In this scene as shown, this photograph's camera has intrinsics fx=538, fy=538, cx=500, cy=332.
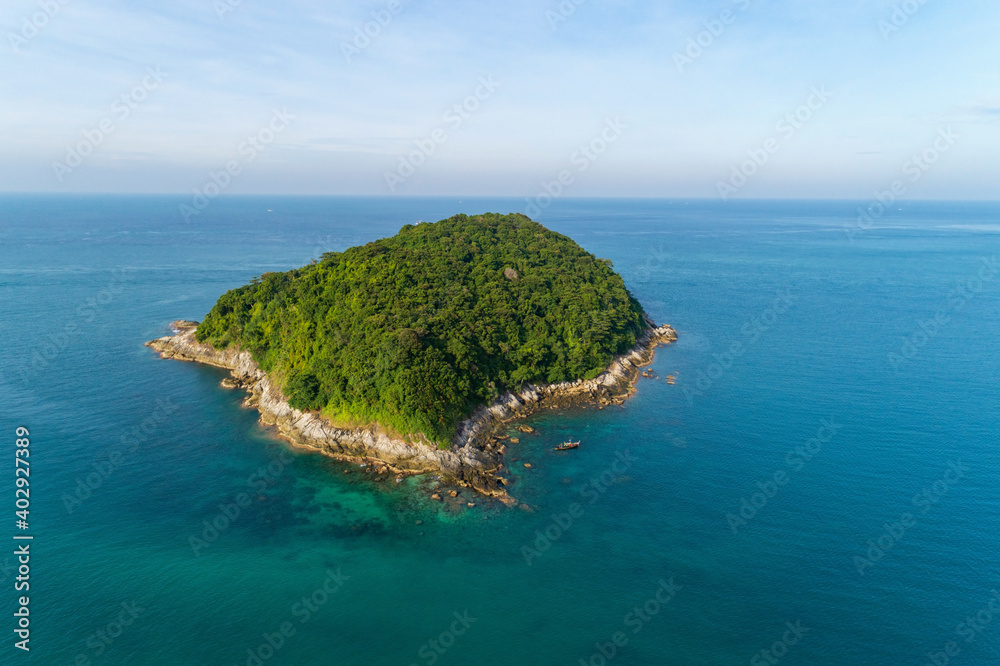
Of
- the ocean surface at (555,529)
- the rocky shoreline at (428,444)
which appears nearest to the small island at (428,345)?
the rocky shoreline at (428,444)

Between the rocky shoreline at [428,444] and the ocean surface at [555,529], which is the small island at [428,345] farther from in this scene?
the ocean surface at [555,529]

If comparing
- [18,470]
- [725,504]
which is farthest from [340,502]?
[725,504]

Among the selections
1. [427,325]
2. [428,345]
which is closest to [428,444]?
[428,345]

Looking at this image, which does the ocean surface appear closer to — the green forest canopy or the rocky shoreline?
the rocky shoreline

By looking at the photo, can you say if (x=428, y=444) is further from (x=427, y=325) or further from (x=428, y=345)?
(x=427, y=325)

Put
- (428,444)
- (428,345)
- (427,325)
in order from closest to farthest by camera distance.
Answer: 1. (428,444)
2. (428,345)
3. (427,325)

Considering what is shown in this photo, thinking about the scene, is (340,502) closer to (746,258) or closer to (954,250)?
(746,258)

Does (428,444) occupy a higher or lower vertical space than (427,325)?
lower
